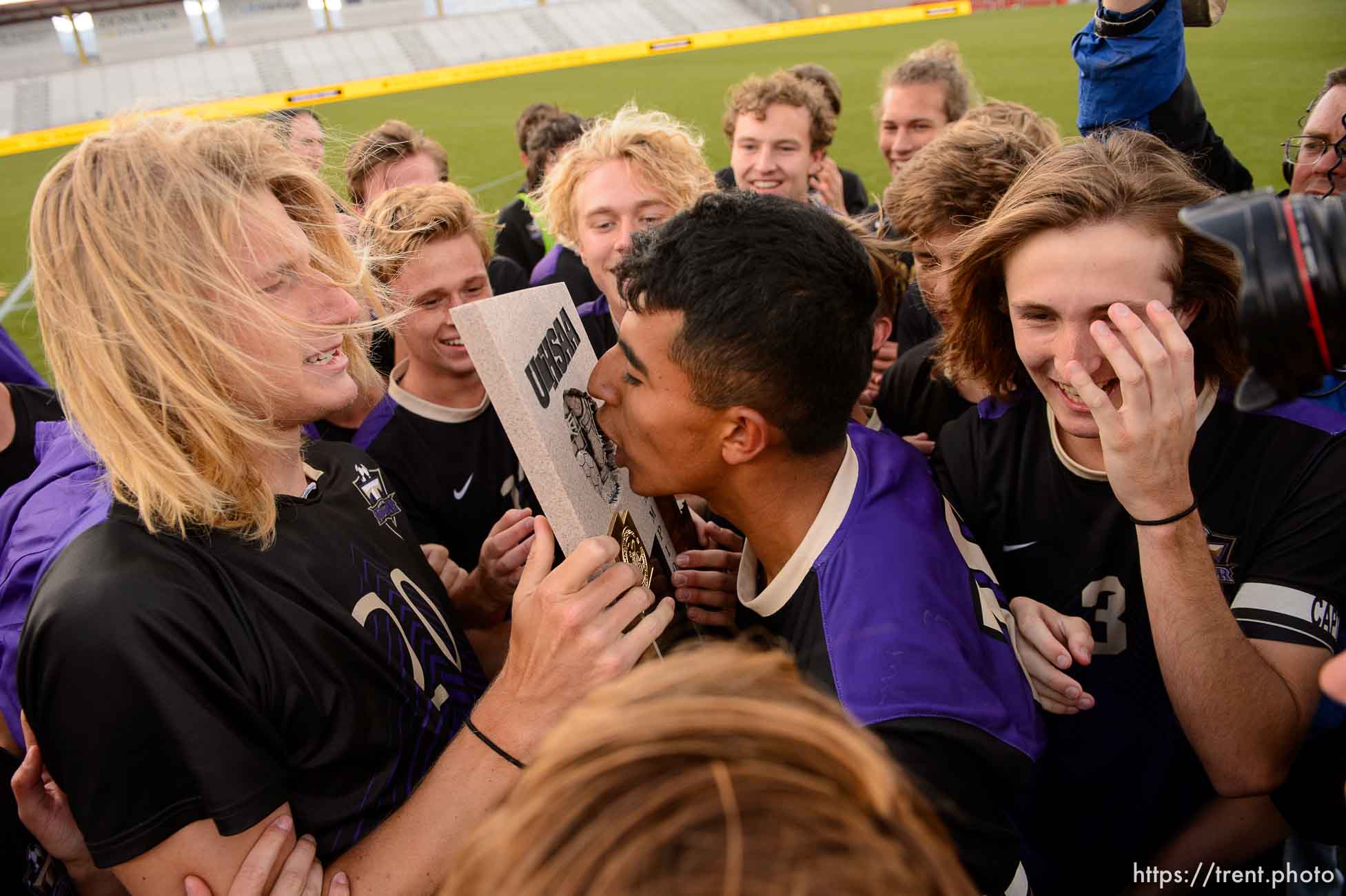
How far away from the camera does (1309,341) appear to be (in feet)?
3.10

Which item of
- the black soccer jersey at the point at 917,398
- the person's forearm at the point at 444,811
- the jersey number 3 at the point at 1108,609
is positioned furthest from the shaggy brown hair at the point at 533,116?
the person's forearm at the point at 444,811

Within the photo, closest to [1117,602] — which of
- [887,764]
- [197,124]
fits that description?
[887,764]

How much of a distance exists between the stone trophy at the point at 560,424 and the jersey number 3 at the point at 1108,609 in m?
0.91

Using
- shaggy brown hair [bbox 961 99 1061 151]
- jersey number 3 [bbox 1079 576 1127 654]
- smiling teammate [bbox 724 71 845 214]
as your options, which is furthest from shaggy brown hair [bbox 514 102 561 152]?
jersey number 3 [bbox 1079 576 1127 654]

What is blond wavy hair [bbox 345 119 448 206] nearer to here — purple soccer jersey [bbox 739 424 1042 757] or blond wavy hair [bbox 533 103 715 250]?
blond wavy hair [bbox 533 103 715 250]

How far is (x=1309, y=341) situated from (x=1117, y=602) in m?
1.13

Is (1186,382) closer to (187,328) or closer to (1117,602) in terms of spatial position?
(1117,602)

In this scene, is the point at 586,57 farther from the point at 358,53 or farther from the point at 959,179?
the point at 959,179

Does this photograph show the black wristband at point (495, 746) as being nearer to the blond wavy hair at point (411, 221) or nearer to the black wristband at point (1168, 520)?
the black wristband at point (1168, 520)

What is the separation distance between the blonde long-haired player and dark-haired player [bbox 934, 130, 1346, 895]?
0.95 metres

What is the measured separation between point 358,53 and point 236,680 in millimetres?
38907

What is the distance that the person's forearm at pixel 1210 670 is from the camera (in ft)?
5.22

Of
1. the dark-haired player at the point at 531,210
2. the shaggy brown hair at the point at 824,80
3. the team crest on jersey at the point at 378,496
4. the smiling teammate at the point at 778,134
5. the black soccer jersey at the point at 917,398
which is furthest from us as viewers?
the dark-haired player at the point at 531,210

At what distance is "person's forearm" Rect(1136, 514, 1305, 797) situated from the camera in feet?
5.22
